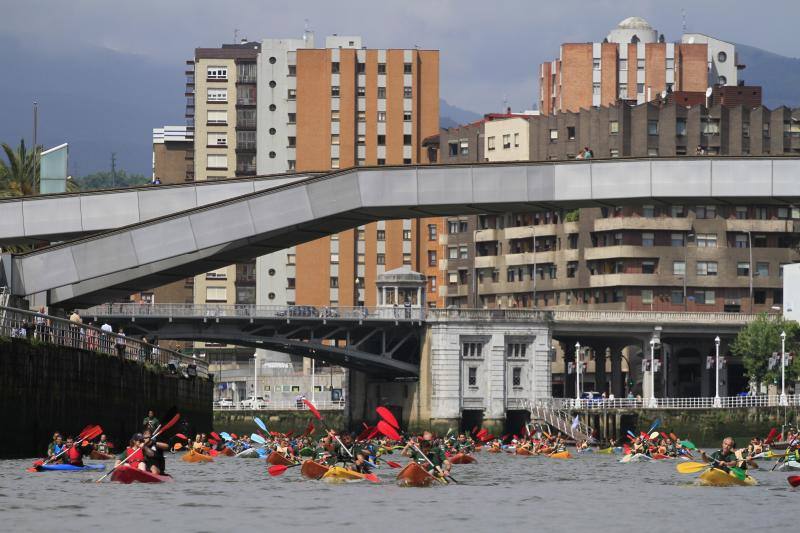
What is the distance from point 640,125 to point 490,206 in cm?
13365

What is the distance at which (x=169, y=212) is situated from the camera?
5688cm

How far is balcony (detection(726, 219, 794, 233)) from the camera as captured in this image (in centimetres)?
17662

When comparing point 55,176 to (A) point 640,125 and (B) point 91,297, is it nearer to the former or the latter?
(B) point 91,297

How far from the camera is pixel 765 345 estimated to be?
153875 millimetres

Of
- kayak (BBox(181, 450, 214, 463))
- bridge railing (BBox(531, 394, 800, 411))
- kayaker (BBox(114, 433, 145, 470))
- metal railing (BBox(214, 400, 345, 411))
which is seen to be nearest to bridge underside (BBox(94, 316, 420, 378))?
bridge railing (BBox(531, 394, 800, 411))

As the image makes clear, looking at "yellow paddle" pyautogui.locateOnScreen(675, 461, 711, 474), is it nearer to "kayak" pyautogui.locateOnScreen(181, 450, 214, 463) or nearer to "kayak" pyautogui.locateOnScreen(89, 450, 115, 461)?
"kayak" pyautogui.locateOnScreen(89, 450, 115, 461)

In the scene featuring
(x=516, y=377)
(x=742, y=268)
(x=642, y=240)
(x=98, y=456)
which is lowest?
(x=98, y=456)

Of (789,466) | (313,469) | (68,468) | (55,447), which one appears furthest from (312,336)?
(68,468)

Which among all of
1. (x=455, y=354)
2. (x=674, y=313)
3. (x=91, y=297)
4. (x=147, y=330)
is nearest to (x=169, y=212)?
(x=91, y=297)

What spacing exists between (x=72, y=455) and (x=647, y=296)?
403 ft

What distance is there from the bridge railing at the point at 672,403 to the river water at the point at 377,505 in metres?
80.0

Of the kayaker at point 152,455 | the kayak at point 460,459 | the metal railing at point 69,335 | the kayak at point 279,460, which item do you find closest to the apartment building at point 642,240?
the kayak at point 460,459

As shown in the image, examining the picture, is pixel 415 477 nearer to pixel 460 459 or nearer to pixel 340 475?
pixel 340 475

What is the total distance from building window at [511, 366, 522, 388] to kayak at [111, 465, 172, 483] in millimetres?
104328
